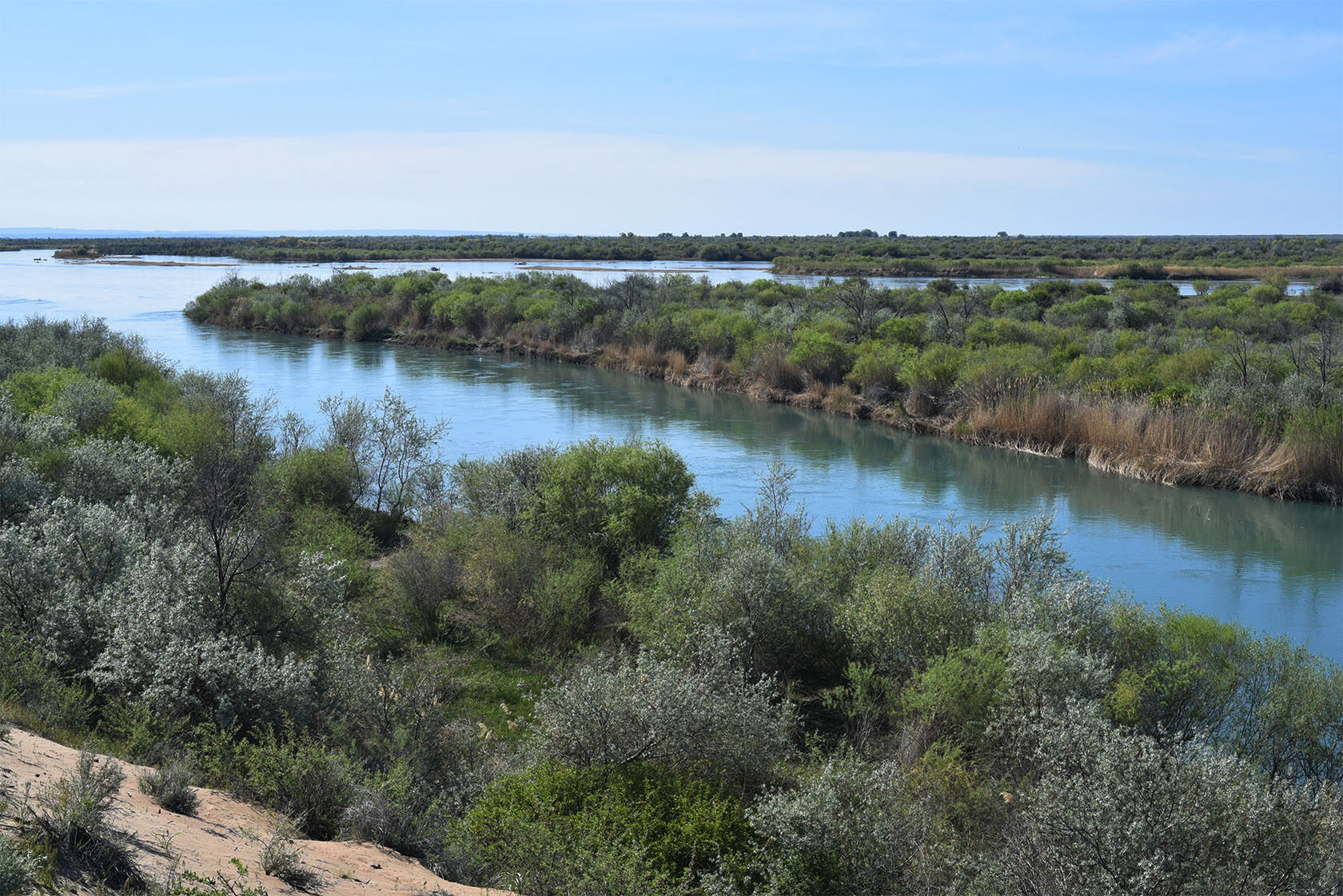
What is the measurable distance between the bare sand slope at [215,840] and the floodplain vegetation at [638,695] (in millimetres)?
197

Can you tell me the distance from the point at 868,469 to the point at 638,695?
19.2 m

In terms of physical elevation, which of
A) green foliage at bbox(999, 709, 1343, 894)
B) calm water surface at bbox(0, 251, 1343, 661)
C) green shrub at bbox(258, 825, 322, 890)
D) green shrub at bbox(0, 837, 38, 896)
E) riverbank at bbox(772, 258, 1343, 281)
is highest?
riverbank at bbox(772, 258, 1343, 281)

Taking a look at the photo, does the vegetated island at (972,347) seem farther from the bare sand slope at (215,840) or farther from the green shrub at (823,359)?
the bare sand slope at (215,840)

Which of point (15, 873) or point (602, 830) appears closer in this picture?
point (15, 873)

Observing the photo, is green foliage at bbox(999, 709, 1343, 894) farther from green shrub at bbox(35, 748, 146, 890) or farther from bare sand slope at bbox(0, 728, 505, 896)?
green shrub at bbox(35, 748, 146, 890)

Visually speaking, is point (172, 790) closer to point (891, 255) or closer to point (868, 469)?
point (868, 469)

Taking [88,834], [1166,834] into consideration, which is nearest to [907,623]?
[1166,834]

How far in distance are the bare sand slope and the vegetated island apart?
2218 centimetres

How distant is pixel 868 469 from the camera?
2711 cm

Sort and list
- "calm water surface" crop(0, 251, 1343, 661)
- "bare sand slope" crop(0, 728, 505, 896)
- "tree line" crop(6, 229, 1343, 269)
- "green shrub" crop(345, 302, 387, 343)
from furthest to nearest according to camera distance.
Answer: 1. "tree line" crop(6, 229, 1343, 269)
2. "green shrub" crop(345, 302, 387, 343)
3. "calm water surface" crop(0, 251, 1343, 661)
4. "bare sand slope" crop(0, 728, 505, 896)

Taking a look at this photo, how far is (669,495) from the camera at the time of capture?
16.0 meters

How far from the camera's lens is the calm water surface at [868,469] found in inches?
731

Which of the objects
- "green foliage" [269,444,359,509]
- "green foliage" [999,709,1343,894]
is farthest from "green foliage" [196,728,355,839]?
"green foliage" [269,444,359,509]

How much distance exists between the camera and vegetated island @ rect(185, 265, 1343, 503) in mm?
24203
